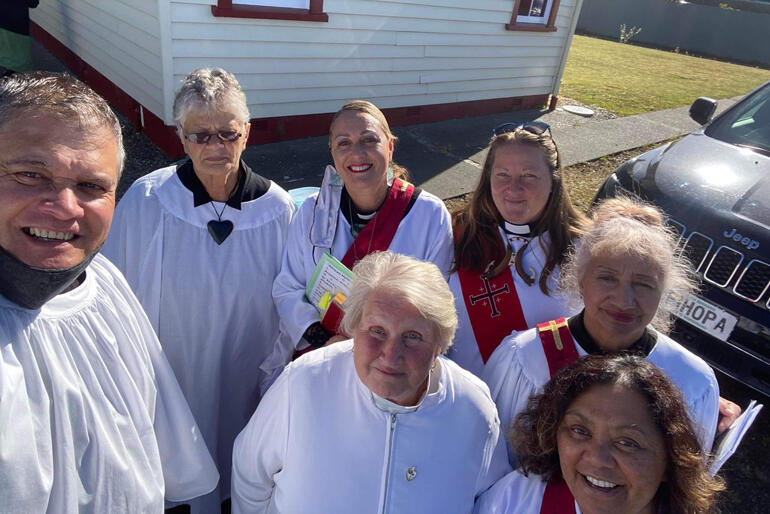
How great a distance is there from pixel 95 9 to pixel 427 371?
797cm

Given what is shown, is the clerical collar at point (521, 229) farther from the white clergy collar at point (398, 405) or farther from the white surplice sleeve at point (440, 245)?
the white clergy collar at point (398, 405)

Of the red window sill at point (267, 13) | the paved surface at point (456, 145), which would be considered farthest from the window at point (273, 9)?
the paved surface at point (456, 145)

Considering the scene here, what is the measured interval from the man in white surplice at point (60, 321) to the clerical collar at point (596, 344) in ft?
5.02

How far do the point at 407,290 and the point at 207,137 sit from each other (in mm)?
1188

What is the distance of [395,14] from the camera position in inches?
290

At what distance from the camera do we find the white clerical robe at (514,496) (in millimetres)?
1729

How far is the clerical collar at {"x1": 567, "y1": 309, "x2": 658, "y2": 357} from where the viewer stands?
1.97 meters

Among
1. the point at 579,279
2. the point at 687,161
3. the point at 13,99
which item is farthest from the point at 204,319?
the point at 687,161

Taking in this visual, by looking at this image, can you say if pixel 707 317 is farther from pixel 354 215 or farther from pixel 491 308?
pixel 354 215

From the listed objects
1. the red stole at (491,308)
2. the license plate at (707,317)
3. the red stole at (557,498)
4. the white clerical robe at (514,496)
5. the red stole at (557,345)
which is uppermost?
the red stole at (557,345)

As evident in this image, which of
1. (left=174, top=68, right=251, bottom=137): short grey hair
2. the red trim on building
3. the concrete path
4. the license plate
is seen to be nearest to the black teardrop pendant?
(left=174, top=68, right=251, bottom=137): short grey hair

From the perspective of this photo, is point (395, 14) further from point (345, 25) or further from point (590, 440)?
point (590, 440)

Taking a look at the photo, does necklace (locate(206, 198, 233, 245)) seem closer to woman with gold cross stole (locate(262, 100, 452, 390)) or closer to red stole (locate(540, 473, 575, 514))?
woman with gold cross stole (locate(262, 100, 452, 390))

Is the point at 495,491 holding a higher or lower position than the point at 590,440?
lower
